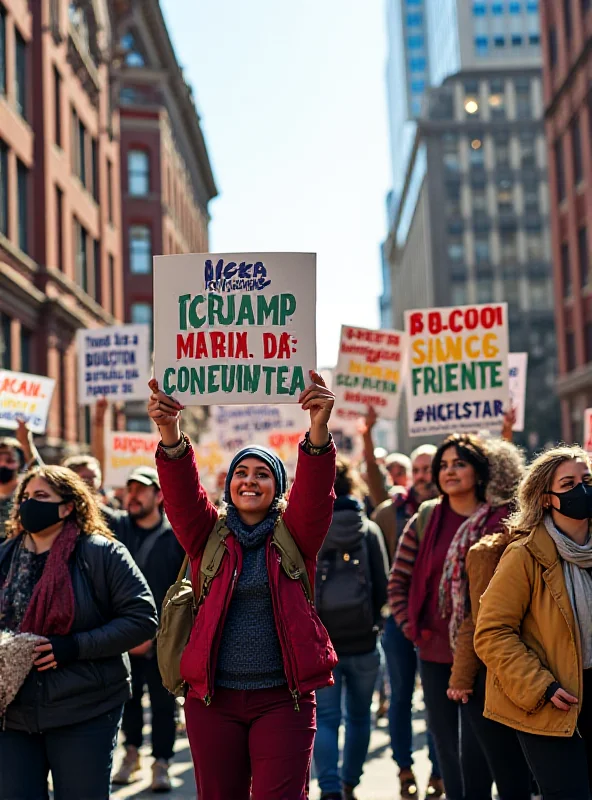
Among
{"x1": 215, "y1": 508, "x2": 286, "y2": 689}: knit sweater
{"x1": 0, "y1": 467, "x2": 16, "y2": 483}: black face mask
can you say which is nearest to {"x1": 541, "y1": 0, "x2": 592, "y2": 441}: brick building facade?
{"x1": 0, "y1": 467, "x2": 16, "y2": 483}: black face mask

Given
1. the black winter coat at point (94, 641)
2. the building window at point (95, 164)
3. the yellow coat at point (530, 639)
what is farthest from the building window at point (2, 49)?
the yellow coat at point (530, 639)

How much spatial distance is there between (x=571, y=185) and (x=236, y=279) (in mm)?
39683

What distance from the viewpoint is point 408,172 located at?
340ft

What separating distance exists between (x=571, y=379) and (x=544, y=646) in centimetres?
3871

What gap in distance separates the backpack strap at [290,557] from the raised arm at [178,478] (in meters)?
0.32

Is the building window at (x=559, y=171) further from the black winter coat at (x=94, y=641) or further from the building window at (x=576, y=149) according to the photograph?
the black winter coat at (x=94, y=641)

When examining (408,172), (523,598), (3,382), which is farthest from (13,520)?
(408,172)

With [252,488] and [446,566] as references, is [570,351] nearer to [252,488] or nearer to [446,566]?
[446,566]

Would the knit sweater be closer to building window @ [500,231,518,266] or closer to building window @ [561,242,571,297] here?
building window @ [561,242,571,297]

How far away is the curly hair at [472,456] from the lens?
5.92m

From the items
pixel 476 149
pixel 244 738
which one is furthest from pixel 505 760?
pixel 476 149

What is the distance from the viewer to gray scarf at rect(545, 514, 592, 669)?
4.42m

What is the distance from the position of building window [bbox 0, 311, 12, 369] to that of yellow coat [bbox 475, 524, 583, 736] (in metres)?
20.4

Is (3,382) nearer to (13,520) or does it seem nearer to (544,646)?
(13,520)
